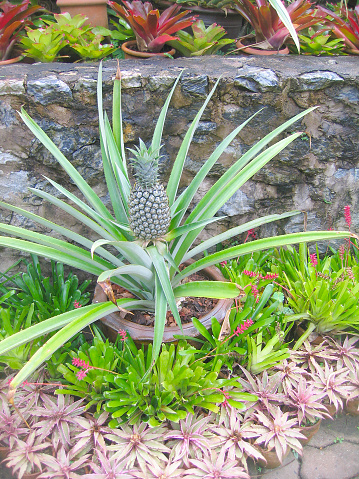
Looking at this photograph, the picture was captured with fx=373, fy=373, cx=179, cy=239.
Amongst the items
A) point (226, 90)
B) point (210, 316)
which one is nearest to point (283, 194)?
point (226, 90)

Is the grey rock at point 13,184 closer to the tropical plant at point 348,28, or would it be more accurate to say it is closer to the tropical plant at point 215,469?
the tropical plant at point 215,469

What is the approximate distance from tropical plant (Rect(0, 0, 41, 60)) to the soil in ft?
4.25

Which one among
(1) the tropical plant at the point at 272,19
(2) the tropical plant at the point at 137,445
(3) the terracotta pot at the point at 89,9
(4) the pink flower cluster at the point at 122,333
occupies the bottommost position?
(2) the tropical plant at the point at 137,445

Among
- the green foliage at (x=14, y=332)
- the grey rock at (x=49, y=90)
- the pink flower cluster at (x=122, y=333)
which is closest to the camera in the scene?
the pink flower cluster at (x=122, y=333)

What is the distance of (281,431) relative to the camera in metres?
1.38

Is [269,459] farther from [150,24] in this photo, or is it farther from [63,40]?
[63,40]

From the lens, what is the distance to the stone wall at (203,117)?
167 cm

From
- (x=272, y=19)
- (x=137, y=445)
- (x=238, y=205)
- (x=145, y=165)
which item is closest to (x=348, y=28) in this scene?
(x=272, y=19)

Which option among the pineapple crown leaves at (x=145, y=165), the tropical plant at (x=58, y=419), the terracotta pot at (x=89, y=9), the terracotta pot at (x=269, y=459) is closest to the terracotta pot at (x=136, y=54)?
the terracotta pot at (x=89, y=9)

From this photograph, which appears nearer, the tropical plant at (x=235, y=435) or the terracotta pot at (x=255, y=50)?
the tropical plant at (x=235, y=435)

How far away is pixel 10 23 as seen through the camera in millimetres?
1818

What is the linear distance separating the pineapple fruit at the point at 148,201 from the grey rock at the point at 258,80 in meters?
0.71

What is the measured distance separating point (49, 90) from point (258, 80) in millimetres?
927

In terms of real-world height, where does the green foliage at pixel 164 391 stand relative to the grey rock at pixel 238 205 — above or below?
below
